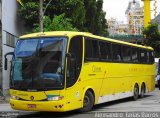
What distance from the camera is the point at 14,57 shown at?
1530 cm

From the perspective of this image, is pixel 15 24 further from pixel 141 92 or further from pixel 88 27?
pixel 88 27

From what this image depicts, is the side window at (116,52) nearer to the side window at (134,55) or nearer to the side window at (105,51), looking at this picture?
the side window at (105,51)

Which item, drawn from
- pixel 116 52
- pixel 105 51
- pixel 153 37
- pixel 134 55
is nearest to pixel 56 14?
pixel 134 55

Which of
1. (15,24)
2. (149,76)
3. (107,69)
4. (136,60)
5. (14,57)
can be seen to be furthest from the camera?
(15,24)

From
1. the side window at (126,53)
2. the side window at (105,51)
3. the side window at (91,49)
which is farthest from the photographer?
the side window at (126,53)

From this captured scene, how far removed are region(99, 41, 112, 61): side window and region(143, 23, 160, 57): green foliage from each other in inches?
1596

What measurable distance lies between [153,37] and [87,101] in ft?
144

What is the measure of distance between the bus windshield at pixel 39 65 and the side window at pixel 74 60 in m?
0.32

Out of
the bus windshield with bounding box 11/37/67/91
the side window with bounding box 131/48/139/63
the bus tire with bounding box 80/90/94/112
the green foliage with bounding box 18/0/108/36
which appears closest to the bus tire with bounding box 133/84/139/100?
the side window with bounding box 131/48/139/63

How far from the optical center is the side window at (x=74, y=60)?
14734 millimetres

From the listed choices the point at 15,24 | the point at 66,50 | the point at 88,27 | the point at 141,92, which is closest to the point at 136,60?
the point at 141,92

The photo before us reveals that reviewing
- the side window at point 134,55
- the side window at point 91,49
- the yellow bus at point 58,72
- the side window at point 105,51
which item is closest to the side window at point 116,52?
the side window at point 105,51

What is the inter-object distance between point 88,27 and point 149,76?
2286 cm

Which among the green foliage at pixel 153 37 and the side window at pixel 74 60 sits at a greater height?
the green foliage at pixel 153 37
